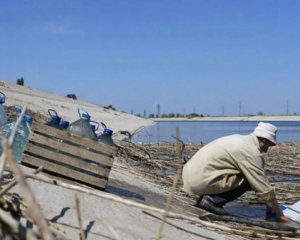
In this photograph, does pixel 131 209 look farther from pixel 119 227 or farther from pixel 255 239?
pixel 255 239

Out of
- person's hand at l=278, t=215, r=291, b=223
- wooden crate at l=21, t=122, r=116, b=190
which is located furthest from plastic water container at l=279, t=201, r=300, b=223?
wooden crate at l=21, t=122, r=116, b=190

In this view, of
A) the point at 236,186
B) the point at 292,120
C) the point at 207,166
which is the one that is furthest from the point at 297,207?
the point at 292,120

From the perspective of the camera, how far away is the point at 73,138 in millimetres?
5449

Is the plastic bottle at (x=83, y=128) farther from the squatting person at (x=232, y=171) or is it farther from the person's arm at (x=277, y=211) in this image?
the person's arm at (x=277, y=211)

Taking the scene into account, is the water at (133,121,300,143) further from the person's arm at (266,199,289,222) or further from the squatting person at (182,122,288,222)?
the person's arm at (266,199,289,222)

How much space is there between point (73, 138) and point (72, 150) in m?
0.13

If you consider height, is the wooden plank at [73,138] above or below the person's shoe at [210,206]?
above

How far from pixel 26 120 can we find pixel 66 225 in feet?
7.19

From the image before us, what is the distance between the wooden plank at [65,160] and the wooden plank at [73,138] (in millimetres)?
168

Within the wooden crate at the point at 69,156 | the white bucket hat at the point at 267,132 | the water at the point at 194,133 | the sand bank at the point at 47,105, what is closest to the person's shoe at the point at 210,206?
the white bucket hat at the point at 267,132

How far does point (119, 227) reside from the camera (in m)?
4.20

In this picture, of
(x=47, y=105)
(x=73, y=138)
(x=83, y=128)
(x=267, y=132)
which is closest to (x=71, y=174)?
(x=73, y=138)

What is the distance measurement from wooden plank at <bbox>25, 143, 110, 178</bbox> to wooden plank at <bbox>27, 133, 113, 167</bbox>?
52 mm

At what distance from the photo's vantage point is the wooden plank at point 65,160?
17.7 feet
